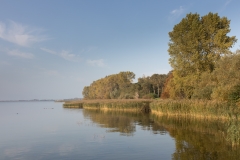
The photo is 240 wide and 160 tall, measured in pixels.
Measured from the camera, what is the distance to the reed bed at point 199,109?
2306 centimetres

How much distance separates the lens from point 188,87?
119ft

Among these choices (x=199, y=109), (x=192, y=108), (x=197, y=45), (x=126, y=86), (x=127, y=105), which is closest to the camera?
(x=199, y=109)

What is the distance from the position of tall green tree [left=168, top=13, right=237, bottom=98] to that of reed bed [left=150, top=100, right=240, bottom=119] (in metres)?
5.68

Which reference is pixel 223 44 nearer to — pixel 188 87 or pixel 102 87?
pixel 188 87

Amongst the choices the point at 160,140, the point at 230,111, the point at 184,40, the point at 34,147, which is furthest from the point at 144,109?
the point at 34,147

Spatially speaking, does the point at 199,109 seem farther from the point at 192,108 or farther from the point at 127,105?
the point at 127,105

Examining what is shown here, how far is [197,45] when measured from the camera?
35.3 metres

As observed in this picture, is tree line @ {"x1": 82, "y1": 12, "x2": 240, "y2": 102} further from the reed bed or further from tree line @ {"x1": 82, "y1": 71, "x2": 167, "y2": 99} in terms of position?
tree line @ {"x1": 82, "y1": 71, "x2": 167, "y2": 99}

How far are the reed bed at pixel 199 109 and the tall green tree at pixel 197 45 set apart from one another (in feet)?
18.6

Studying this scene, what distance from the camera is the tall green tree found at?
34.9m

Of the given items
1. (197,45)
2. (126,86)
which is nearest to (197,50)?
(197,45)

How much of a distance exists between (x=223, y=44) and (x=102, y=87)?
76430 mm

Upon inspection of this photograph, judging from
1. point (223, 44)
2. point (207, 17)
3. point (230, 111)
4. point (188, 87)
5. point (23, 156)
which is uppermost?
point (207, 17)

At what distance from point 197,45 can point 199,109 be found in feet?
40.6
